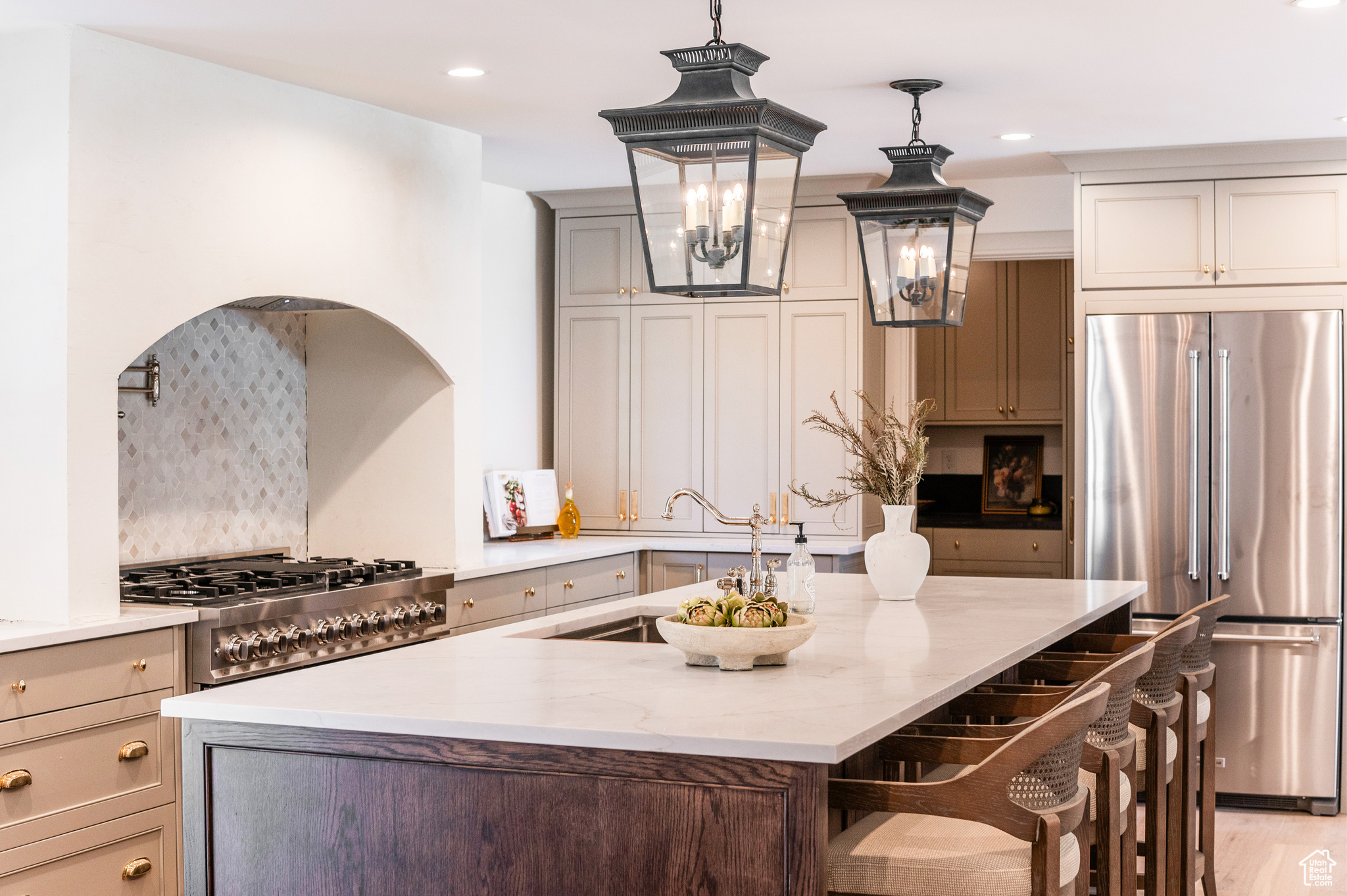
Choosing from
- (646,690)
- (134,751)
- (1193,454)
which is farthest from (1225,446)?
(134,751)

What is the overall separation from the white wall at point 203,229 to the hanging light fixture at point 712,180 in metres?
1.67

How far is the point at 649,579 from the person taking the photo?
574 cm

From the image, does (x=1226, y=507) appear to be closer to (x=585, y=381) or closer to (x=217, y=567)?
(x=585, y=381)

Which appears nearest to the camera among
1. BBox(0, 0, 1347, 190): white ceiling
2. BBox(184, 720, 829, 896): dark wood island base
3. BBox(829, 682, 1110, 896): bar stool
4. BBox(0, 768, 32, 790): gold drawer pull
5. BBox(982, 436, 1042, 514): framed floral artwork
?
BBox(184, 720, 829, 896): dark wood island base

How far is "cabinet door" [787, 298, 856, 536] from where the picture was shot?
18.7 feet

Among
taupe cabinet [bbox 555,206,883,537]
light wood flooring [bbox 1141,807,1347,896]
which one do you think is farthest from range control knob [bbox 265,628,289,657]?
light wood flooring [bbox 1141,807,1347,896]

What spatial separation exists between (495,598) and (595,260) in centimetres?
200

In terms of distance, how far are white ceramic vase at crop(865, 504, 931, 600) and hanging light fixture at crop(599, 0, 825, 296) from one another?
1395 millimetres

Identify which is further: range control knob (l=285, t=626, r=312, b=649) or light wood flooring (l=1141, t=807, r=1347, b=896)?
light wood flooring (l=1141, t=807, r=1347, b=896)

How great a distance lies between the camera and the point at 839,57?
3.78 m

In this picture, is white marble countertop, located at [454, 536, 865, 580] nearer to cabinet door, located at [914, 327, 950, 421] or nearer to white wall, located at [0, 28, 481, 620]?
white wall, located at [0, 28, 481, 620]

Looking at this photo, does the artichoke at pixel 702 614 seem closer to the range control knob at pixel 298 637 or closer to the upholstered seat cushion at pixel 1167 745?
the upholstered seat cushion at pixel 1167 745

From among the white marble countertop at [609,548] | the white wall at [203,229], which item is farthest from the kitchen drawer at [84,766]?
the white marble countertop at [609,548]

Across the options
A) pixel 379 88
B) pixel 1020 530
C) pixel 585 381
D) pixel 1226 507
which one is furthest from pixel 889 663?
pixel 1020 530
